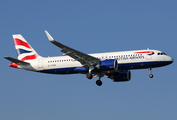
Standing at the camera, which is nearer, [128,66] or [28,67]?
[128,66]

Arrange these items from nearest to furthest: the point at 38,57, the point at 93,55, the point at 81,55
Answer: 1. the point at 81,55
2. the point at 93,55
3. the point at 38,57

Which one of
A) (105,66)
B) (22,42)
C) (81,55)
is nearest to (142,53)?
(105,66)

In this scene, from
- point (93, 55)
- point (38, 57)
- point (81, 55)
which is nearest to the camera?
point (81, 55)

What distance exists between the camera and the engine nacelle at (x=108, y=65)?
163ft

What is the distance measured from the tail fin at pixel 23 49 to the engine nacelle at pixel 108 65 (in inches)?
511

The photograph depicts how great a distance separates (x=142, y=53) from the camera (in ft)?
169

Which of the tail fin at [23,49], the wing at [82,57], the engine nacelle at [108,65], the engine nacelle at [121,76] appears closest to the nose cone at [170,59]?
the engine nacelle at [121,76]

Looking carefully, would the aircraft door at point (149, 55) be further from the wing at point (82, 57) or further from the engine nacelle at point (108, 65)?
the wing at point (82, 57)

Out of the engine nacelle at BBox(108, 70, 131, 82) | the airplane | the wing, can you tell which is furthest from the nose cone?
the wing

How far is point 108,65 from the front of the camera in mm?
49906

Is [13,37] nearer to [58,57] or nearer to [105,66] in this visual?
[58,57]

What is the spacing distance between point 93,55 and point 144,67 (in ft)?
26.8

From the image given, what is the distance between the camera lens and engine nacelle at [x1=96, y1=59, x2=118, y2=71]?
163 feet

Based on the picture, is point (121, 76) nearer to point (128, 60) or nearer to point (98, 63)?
point (128, 60)
